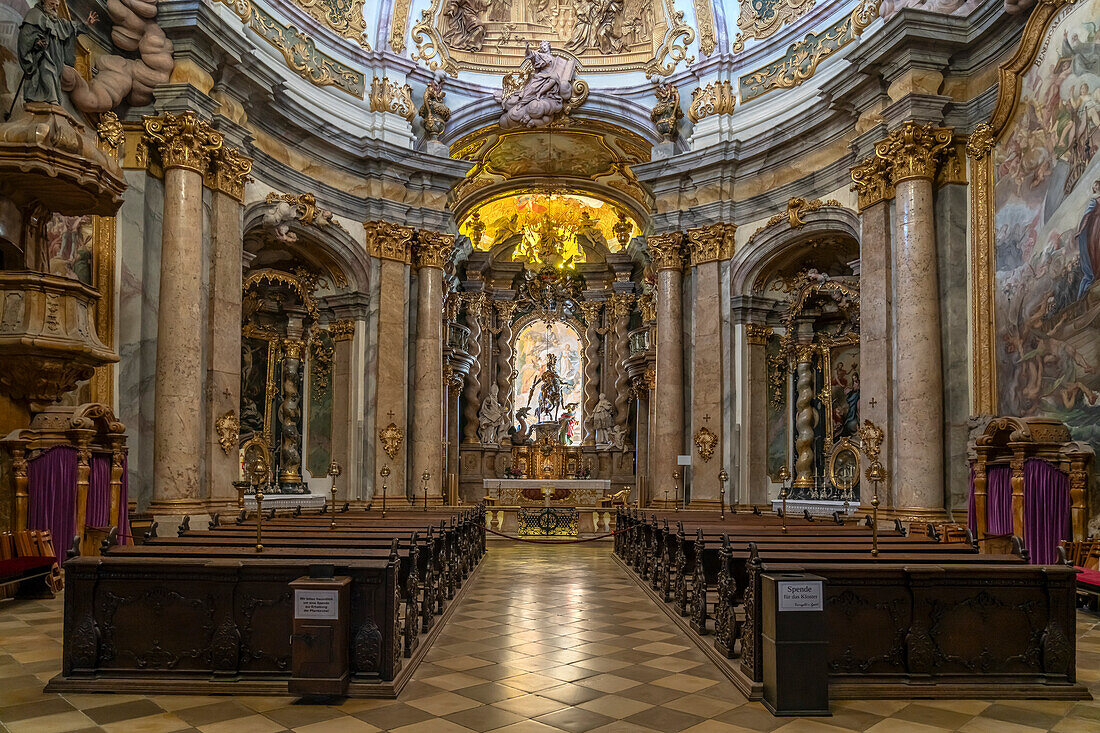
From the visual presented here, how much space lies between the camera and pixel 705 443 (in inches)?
736

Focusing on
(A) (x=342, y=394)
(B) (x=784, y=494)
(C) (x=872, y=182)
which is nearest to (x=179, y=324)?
(A) (x=342, y=394)

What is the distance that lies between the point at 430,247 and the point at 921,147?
10.5 meters

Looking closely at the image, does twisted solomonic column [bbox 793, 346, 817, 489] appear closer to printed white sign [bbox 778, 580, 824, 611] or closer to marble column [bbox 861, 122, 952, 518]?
marble column [bbox 861, 122, 952, 518]

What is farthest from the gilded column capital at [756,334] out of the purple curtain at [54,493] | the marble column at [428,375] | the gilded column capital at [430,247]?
the purple curtain at [54,493]

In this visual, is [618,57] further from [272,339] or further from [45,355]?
[45,355]

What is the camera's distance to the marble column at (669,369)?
1958cm

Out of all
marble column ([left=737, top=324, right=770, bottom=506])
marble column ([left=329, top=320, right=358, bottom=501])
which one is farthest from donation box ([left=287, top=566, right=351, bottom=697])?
marble column ([left=737, top=324, right=770, bottom=506])

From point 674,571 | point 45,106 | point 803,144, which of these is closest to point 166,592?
point 45,106

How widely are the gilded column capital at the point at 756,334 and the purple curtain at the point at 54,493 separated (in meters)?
13.0

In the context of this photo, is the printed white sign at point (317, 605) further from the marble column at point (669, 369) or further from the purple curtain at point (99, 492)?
the marble column at point (669, 369)

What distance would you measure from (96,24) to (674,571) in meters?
10.9

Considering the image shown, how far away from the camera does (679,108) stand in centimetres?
2002

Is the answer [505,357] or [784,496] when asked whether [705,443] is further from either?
[505,357]

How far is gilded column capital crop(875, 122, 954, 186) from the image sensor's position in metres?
13.4
